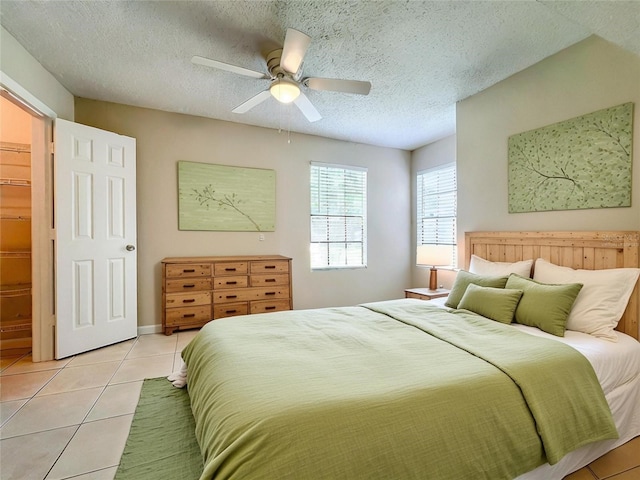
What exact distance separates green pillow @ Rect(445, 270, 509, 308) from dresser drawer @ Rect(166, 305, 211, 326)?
264 centimetres

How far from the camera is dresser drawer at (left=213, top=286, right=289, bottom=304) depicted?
3636 mm

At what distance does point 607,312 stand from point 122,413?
3166mm

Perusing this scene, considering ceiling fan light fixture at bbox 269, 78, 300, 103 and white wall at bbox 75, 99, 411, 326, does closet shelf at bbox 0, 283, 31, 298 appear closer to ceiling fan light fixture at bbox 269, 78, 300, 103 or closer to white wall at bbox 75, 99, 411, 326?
white wall at bbox 75, 99, 411, 326

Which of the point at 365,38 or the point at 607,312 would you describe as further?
the point at 365,38

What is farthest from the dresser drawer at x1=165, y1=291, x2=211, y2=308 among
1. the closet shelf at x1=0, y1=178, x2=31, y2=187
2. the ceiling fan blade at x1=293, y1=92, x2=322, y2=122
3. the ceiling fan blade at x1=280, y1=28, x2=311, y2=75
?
the ceiling fan blade at x1=280, y1=28, x2=311, y2=75

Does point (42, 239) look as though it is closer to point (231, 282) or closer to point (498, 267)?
point (231, 282)

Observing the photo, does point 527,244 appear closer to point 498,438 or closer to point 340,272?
point 498,438

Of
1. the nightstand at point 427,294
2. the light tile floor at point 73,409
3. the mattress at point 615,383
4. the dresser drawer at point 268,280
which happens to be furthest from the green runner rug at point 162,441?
the nightstand at point 427,294

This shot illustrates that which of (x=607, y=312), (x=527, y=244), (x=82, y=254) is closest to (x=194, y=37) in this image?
(x=82, y=254)

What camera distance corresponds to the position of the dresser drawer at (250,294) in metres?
3.64

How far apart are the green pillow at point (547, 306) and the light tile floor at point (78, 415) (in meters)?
0.69

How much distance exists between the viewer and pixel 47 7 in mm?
2002

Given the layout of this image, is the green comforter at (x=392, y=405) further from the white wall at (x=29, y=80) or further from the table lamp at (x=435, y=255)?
the white wall at (x=29, y=80)

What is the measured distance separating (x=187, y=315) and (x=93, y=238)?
1.25m
